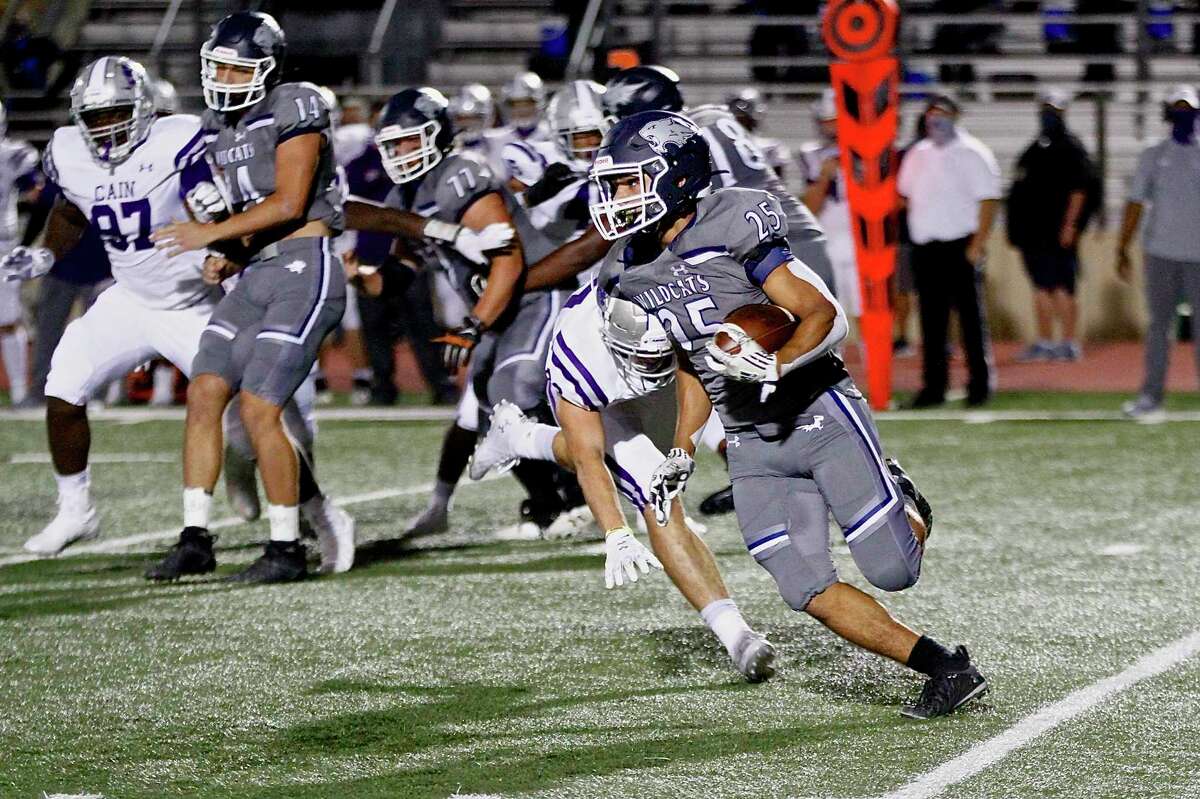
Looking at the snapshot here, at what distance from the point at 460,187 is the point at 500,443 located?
1000mm

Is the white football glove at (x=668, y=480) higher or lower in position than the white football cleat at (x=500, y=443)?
higher

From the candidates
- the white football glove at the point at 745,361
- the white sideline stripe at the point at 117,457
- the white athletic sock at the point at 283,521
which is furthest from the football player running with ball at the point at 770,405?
the white sideline stripe at the point at 117,457

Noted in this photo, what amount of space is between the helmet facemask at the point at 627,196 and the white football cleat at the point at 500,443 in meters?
1.74

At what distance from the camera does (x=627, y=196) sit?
433 centimetres

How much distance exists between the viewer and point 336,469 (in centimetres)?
898

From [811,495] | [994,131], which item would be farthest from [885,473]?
[994,131]

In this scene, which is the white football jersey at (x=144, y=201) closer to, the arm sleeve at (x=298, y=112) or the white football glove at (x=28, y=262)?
the white football glove at (x=28, y=262)

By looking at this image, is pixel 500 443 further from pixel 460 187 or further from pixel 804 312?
pixel 804 312

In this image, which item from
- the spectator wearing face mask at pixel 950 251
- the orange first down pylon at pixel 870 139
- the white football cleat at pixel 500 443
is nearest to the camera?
the white football cleat at pixel 500 443

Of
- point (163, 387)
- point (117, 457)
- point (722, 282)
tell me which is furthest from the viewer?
point (163, 387)

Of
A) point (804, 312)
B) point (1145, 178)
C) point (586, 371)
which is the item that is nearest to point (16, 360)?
point (1145, 178)

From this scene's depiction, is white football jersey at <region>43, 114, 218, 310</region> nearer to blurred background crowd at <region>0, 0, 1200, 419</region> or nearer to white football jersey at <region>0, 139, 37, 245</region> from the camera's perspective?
blurred background crowd at <region>0, 0, 1200, 419</region>

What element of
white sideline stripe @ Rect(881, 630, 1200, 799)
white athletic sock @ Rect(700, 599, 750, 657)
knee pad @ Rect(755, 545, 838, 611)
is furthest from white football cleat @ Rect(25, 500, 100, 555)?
white sideline stripe @ Rect(881, 630, 1200, 799)

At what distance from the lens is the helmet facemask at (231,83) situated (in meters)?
6.14
